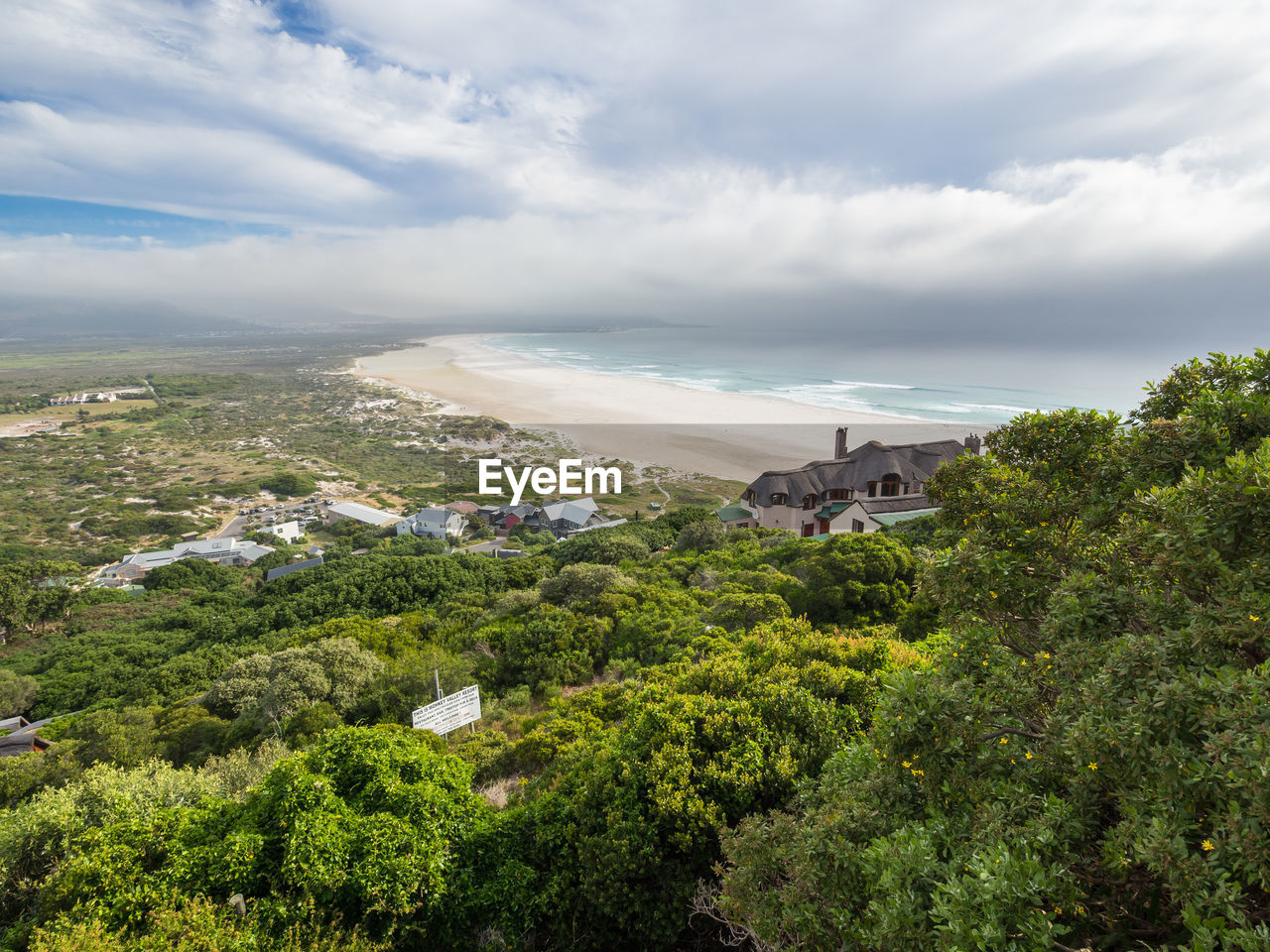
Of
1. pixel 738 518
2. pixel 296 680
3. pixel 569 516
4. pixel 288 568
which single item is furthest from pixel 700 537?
pixel 288 568

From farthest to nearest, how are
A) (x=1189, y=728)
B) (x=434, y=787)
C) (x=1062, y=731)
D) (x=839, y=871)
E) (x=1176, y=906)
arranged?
(x=434, y=787)
(x=839, y=871)
(x=1062, y=731)
(x=1176, y=906)
(x=1189, y=728)

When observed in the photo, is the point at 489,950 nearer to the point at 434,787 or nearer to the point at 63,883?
the point at 434,787

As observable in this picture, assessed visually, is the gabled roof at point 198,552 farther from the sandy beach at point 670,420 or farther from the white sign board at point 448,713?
the white sign board at point 448,713

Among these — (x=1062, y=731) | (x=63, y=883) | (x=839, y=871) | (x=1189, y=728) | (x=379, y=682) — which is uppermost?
(x=1189, y=728)

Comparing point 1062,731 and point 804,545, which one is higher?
point 1062,731

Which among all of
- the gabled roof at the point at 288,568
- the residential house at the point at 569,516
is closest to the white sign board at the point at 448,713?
the residential house at the point at 569,516

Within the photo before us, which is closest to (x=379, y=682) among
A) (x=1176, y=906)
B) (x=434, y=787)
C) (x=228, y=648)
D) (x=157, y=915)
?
(x=434, y=787)

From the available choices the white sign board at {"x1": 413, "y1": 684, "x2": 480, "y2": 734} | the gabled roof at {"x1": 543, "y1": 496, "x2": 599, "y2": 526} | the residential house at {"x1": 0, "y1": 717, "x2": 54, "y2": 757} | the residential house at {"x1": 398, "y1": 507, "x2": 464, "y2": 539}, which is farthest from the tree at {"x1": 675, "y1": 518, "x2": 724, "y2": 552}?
the residential house at {"x1": 398, "y1": 507, "x2": 464, "y2": 539}
